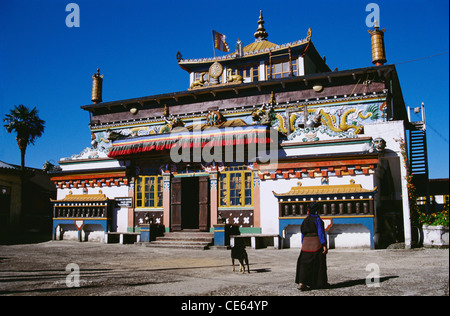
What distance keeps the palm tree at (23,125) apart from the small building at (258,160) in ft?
31.2

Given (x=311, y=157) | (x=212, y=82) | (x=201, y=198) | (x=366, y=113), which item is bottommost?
(x=201, y=198)

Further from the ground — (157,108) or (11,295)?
(157,108)

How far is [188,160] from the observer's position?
20.2 meters

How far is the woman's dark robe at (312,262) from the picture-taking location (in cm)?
795

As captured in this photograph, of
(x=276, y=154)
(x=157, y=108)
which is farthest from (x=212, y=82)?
(x=276, y=154)

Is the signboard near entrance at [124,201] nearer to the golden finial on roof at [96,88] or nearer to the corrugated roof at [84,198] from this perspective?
the corrugated roof at [84,198]

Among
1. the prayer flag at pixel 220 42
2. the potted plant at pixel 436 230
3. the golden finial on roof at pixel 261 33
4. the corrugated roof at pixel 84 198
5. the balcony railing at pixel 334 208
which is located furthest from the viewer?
the golden finial on roof at pixel 261 33

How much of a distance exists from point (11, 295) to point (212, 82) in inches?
902

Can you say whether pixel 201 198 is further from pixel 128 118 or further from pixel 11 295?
pixel 11 295

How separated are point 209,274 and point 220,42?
22347 mm

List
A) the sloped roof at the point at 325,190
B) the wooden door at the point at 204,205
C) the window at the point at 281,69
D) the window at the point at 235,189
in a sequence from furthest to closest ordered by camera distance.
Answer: the window at the point at 281,69, the wooden door at the point at 204,205, the window at the point at 235,189, the sloped roof at the point at 325,190

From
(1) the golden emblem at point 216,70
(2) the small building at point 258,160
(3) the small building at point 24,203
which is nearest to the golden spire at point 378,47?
(2) the small building at point 258,160

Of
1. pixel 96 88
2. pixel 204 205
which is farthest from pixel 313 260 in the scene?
pixel 96 88

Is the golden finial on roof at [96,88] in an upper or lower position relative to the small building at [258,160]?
upper
